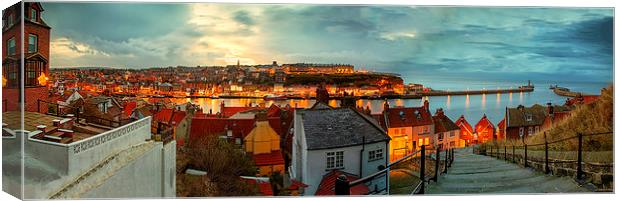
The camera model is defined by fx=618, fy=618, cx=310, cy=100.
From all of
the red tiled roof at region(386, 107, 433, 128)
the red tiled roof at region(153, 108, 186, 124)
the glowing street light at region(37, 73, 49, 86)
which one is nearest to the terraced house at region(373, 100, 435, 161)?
the red tiled roof at region(386, 107, 433, 128)

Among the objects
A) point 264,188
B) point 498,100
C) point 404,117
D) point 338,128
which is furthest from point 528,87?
point 264,188

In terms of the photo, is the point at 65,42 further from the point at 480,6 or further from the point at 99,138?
the point at 480,6

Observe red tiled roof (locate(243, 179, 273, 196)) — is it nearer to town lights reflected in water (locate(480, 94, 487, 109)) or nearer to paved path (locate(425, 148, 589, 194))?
paved path (locate(425, 148, 589, 194))

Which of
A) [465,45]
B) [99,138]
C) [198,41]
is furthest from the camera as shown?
[465,45]

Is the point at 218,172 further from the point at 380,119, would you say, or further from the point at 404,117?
the point at 404,117

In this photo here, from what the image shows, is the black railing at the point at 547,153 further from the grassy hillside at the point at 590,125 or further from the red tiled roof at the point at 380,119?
the red tiled roof at the point at 380,119

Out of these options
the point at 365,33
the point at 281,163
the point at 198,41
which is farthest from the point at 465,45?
the point at 198,41

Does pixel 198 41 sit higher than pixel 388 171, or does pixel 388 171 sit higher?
pixel 198 41

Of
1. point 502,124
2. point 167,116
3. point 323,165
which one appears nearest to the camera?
point 323,165
